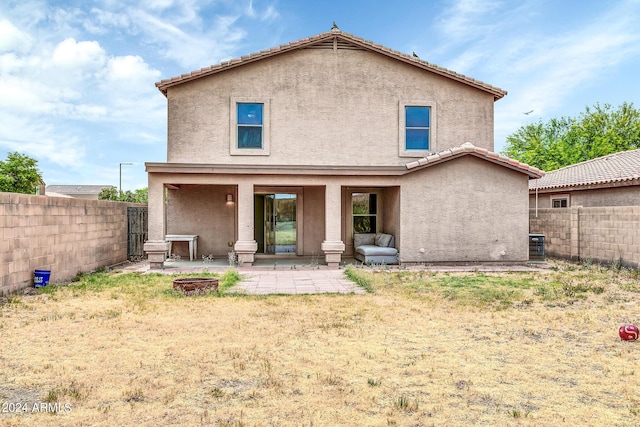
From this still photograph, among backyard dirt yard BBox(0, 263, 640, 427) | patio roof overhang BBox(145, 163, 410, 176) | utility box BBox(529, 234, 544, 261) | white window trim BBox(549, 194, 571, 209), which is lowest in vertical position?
backyard dirt yard BBox(0, 263, 640, 427)

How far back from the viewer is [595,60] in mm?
34500

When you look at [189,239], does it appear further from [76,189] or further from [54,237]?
[76,189]

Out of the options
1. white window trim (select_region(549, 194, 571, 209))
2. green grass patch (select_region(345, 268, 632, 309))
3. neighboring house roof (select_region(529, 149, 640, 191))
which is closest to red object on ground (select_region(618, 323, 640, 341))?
green grass patch (select_region(345, 268, 632, 309))

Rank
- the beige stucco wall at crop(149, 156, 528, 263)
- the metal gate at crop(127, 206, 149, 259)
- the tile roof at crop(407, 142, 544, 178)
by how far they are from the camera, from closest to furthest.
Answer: the tile roof at crop(407, 142, 544, 178)
the beige stucco wall at crop(149, 156, 528, 263)
the metal gate at crop(127, 206, 149, 259)

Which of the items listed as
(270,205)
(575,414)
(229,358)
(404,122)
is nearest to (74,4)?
(270,205)

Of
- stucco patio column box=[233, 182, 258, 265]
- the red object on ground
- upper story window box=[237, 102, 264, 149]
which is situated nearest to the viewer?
the red object on ground

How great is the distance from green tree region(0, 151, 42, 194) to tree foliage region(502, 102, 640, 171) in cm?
5067

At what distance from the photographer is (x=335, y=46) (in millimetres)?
15031

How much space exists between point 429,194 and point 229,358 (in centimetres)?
1016

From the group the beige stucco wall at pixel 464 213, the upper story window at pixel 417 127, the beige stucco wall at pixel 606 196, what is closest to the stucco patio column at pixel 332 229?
the beige stucco wall at pixel 464 213

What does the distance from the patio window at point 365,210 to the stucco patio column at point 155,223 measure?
6954 millimetres

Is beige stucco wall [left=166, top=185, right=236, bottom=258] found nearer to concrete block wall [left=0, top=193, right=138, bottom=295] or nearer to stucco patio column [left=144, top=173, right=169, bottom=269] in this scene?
concrete block wall [left=0, top=193, right=138, bottom=295]

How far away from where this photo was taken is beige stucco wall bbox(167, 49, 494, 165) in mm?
14508

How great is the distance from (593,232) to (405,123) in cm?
727
